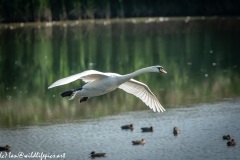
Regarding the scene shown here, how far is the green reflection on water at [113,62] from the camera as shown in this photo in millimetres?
19906

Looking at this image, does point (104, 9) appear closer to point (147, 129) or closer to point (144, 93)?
point (147, 129)

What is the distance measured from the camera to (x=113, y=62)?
2917cm

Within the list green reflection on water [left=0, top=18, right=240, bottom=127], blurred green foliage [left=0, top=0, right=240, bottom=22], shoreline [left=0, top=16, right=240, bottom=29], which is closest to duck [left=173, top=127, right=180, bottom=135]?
green reflection on water [left=0, top=18, right=240, bottom=127]

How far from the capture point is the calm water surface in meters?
14.7

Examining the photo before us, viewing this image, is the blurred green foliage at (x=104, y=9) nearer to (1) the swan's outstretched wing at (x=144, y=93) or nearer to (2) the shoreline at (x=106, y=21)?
(2) the shoreline at (x=106, y=21)

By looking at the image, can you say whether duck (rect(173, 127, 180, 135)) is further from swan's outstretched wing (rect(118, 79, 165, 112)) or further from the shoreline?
the shoreline

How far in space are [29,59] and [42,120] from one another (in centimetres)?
1370

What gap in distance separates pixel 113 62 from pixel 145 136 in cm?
1337

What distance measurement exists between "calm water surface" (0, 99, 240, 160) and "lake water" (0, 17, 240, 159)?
0.02m

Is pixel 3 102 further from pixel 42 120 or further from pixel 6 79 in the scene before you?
pixel 6 79

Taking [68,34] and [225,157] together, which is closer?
[225,157]

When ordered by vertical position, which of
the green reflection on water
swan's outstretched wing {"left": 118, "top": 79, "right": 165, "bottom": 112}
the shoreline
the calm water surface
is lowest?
the calm water surface

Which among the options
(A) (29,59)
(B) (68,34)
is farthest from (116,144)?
(B) (68,34)

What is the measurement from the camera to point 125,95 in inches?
846
